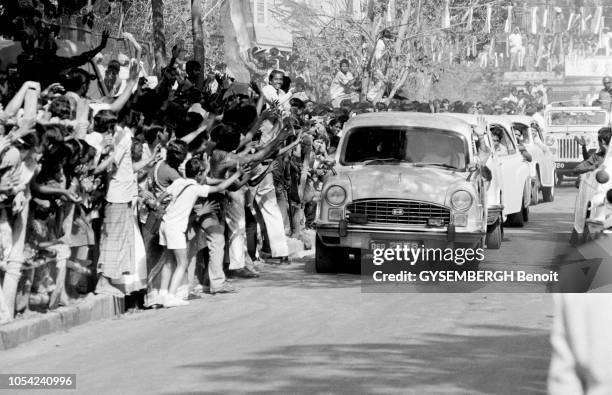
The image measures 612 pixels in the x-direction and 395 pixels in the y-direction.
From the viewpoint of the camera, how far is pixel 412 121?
17.1 m

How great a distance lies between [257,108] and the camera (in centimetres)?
1641

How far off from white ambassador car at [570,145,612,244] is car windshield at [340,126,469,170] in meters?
1.40

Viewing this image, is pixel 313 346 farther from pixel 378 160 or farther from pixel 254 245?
pixel 254 245

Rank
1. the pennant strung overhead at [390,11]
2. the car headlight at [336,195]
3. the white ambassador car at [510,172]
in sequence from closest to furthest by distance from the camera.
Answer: the car headlight at [336,195]
the white ambassador car at [510,172]
the pennant strung overhead at [390,11]

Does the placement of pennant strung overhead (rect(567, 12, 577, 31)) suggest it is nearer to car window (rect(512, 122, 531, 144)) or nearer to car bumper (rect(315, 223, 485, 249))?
car window (rect(512, 122, 531, 144))

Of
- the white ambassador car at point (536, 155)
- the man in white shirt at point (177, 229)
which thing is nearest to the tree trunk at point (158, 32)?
the man in white shirt at point (177, 229)

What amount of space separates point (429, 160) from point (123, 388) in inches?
318

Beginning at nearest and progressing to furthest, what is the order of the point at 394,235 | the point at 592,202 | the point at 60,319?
the point at 60,319
the point at 592,202
the point at 394,235

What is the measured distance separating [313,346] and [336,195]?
528 centimetres

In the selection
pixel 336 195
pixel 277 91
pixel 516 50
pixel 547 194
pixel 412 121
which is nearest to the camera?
pixel 336 195

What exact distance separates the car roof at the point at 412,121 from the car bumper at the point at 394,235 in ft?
5.43

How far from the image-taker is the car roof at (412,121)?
1711 cm

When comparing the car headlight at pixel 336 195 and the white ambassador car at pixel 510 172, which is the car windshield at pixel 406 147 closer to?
the car headlight at pixel 336 195

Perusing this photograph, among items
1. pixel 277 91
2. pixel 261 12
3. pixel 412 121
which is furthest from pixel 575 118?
pixel 412 121
